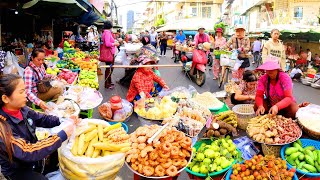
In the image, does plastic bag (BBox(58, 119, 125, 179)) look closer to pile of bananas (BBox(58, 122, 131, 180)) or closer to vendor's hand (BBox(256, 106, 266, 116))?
pile of bananas (BBox(58, 122, 131, 180))

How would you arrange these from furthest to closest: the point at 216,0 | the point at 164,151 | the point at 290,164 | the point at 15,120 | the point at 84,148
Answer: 1. the point at 216,0
2. the point at 290,164
3. the point at 164,151
4. the point at 84,148
5. the point at 15,120

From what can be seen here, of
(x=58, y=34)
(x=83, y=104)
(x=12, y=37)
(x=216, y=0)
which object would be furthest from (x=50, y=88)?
(x=216, y=0)

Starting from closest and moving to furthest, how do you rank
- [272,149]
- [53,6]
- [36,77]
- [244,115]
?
[272,149] → [36,77] → [244,115] → [53,6]

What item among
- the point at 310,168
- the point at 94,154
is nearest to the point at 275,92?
the point at 310,168

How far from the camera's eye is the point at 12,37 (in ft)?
38.8

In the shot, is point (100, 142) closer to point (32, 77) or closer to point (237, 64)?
point (32, 77)

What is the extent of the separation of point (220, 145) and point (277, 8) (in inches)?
910

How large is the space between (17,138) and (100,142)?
0.92m

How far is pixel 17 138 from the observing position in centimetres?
247

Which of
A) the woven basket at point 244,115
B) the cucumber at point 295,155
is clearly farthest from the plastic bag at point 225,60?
the cucumber at point 295,155

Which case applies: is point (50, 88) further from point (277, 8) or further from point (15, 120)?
point (277, 8)

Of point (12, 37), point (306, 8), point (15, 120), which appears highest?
point (306, 8)

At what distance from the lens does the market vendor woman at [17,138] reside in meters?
2.42

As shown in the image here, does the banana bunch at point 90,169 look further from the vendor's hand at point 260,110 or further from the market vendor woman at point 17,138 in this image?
the vendor's hand at point 260,110
